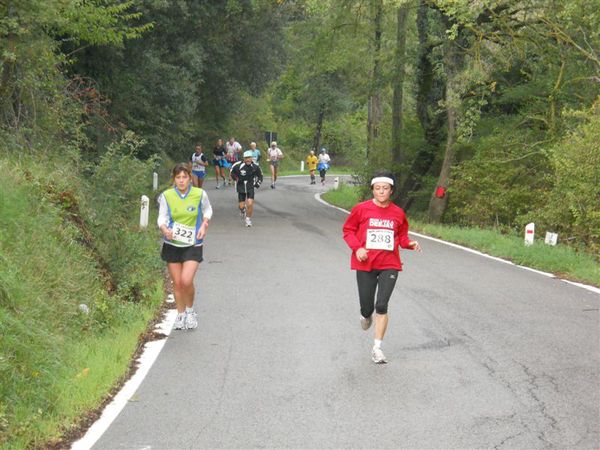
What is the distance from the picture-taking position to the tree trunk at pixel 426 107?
24688 millimetres

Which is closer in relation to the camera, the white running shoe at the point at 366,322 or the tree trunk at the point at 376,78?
the white running shoe at the point at 366,322

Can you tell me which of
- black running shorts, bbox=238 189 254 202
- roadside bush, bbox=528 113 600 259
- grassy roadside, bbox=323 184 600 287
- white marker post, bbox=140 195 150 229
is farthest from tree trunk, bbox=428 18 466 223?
white marker post, bbox=140 195 150 229

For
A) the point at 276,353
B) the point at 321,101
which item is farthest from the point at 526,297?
the point at 321,101

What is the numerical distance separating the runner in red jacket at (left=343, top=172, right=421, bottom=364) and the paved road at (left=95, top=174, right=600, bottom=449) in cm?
57

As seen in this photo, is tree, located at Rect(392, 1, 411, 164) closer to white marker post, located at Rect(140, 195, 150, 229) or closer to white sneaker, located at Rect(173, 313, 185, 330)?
white marker post, located at Rect(140, 195, 150, 229)

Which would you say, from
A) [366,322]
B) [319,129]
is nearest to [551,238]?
[366,322]

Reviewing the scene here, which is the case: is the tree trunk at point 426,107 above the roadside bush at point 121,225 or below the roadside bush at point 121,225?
above

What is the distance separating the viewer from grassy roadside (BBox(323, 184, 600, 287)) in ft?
46.0

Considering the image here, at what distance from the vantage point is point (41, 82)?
16578 mm

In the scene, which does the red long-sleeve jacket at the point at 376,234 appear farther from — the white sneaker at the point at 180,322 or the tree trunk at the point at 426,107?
the tree trunk at the point at 426,107

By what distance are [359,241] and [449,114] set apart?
1546 cm

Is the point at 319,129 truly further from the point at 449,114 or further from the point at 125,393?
the point at 125,393

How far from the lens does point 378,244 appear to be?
841 cm

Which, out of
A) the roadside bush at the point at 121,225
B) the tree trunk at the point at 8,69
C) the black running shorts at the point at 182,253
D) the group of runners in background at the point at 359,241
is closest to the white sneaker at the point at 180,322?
the group of runners in background at the point at 359,241
